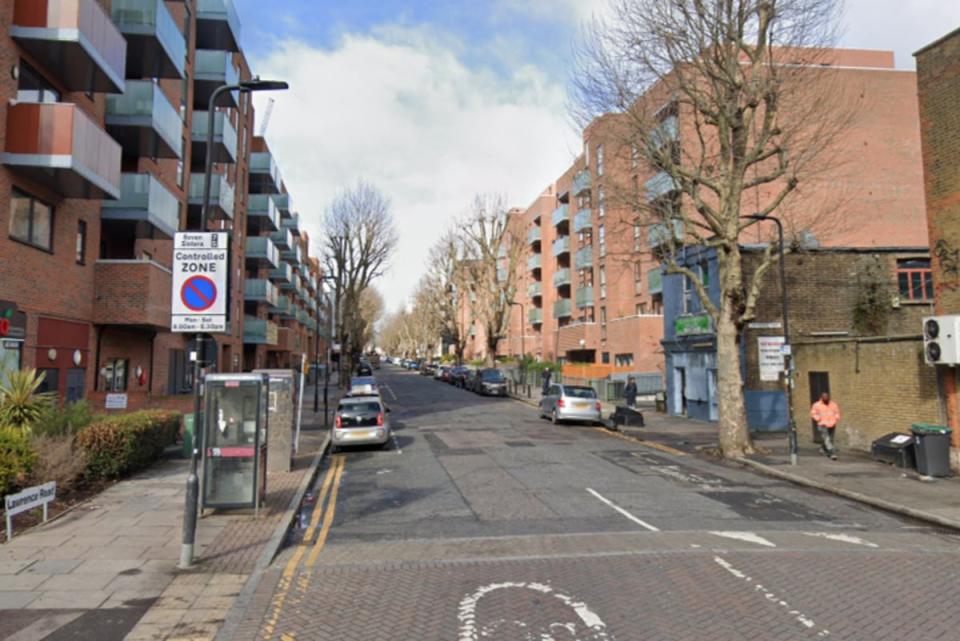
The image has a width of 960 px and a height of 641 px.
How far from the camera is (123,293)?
18.9 m

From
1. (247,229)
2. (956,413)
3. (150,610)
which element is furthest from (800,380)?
(247,229)

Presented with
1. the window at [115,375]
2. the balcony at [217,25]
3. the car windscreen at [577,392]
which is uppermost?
the balcony at [217,25]

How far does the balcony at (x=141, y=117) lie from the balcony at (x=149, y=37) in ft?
3.84

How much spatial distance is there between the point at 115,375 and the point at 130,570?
16.1m

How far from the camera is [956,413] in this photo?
1388 cm

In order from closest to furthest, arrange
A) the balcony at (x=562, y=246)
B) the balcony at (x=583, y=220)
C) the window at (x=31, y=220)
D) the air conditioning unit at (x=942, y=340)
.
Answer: the air conditioning unit at (x=942, y=340) → the window at (x=31, y=220) → the balcony at (x=583, y=220) → the balcony at (x=562, y=246)

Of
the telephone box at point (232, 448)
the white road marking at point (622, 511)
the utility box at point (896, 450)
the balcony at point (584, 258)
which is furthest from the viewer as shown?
the balcony at point (584, 258)

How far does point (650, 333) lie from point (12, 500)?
35.3 meters

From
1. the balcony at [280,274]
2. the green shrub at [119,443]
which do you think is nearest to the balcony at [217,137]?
the green shrub at [119,443]

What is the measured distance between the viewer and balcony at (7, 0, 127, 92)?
14.9m

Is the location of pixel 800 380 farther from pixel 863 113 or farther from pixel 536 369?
pixel 536 369

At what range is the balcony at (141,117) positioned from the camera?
19969 mm

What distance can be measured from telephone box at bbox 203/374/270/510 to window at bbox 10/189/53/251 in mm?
8593

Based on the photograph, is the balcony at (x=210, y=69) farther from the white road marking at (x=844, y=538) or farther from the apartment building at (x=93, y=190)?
the white road marking at (x=844, y=538)
